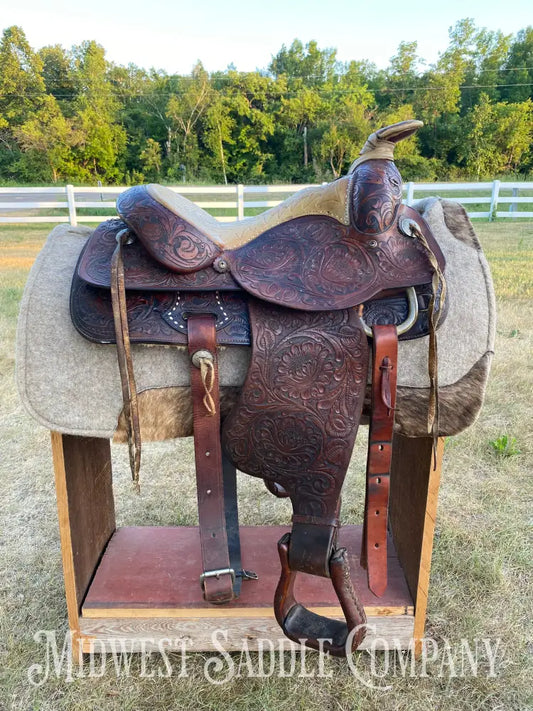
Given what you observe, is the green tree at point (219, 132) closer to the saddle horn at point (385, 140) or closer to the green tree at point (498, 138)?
the green tree at point (498, 138)

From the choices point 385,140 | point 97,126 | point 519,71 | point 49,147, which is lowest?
point 385,140

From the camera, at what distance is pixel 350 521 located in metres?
1.96

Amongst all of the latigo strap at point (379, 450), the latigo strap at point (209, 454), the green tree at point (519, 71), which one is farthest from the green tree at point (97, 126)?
the latigo strap at point (379, 450)

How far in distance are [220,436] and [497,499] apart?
156 cm

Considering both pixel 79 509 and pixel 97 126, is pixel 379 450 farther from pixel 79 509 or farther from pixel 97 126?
pixel 97 126

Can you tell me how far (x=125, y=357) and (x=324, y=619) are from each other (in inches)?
28.7

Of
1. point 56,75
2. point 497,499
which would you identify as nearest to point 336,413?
point 497,499

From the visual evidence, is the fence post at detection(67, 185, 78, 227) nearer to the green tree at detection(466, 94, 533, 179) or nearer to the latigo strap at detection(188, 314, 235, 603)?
the latigo strap at detection(188, 314, 235, 603)

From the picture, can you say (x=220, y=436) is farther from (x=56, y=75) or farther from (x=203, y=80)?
(x=56, y=75)

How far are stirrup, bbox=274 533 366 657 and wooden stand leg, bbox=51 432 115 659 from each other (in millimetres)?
599

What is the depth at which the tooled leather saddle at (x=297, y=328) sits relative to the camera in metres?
0.99

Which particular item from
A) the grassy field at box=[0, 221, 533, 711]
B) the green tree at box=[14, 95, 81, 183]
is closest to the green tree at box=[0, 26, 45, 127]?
the green tree at box=[14, 95, 81, 183]

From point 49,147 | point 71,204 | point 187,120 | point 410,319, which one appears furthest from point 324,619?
point 187,120

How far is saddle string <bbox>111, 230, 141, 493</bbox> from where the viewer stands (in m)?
0.96
